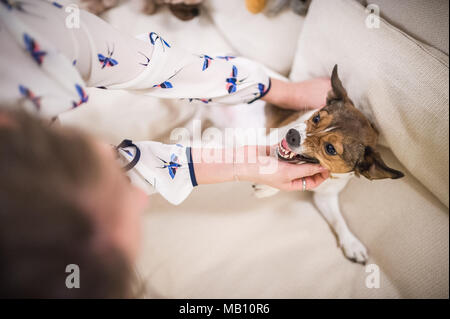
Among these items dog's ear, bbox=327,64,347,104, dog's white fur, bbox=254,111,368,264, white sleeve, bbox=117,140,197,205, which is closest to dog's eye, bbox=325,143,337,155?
dog's white fur, bbox=254,111,368,264

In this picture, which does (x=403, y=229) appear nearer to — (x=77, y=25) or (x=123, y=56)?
(x=123, y=56)

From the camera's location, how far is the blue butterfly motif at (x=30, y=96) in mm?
607

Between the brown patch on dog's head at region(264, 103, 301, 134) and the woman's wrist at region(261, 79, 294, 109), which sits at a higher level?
the woman's wrist at region(261, 79, 294, 109)

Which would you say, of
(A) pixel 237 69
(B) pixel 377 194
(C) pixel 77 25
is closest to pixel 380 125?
(B) pixel 377 194

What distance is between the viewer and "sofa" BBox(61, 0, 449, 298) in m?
0.95

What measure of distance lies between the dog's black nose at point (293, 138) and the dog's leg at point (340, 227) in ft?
1.31

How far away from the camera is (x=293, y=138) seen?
3.81 feet

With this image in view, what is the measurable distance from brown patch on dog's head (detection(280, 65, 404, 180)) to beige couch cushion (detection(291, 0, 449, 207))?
61 mm

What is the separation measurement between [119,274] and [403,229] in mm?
1171

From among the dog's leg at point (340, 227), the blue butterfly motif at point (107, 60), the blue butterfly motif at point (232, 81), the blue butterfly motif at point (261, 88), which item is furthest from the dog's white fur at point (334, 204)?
the blue butterfly motif at point (107, 60)

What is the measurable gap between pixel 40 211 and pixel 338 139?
1.08m

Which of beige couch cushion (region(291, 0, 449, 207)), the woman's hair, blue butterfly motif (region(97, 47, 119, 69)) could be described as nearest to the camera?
the woman's hair

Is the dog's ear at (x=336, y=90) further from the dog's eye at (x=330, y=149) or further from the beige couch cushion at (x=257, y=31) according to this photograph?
the beige couch cushion at (x=257, y=31)

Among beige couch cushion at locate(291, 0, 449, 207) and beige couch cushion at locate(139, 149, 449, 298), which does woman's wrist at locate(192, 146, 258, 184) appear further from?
beige couch cushion at locate(291, 0, 449, 207)
